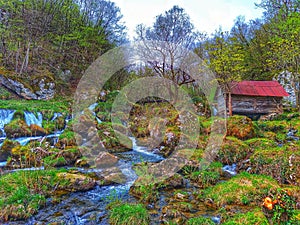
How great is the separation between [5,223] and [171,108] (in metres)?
14.0

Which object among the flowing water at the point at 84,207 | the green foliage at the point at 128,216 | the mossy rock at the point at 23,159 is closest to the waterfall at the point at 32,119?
the mossy rock at the point at 23,159

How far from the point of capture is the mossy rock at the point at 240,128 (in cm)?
1152

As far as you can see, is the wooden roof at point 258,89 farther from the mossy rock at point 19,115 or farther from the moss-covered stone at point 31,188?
the moss-covered stone at point 31,188

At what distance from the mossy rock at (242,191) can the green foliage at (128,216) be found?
6.43 feet

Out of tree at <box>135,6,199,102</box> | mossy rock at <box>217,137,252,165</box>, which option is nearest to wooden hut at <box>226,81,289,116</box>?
tree at <box>135,6,199,102</box>

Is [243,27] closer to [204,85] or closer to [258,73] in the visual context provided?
[258,73]

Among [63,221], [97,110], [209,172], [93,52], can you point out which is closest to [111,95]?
[97,110]

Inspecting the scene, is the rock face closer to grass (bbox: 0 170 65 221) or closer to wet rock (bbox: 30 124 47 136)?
wet rock (bbox: 30 124 47 136)

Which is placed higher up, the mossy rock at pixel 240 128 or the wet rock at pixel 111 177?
the mossy rock at pixel 240 128

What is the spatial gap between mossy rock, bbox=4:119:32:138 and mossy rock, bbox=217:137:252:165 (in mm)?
9570

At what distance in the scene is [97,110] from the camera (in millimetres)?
18203

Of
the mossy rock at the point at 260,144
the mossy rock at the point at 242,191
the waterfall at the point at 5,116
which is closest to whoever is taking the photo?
the mossy rock at the point at 242,191

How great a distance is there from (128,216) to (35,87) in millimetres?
16423

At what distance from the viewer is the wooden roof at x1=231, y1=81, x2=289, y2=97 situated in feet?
62.6
